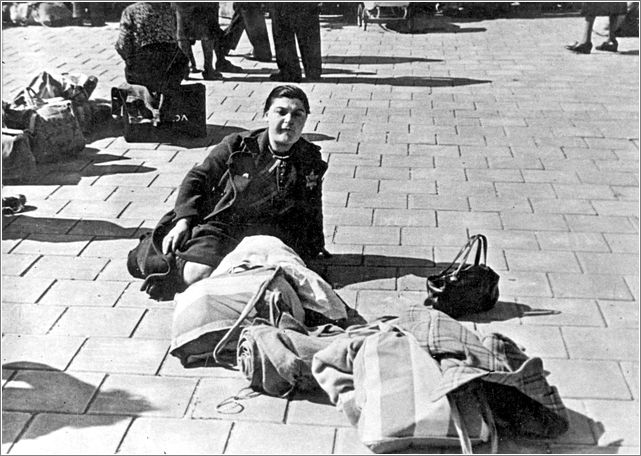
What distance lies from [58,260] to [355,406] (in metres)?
2.52

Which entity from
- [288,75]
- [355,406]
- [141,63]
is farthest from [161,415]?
[288,75]

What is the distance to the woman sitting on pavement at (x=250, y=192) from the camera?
4.87 m

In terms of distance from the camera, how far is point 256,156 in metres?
4.98

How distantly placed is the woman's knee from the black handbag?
119 centimetres

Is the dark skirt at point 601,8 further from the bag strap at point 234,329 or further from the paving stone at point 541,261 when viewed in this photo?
the bag strap at point 234,329

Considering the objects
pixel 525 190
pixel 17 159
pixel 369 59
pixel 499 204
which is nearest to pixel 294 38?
pixel 369 59

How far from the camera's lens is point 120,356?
166 inches

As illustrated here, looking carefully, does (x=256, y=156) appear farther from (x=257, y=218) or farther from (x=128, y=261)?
(x=128, y=261)

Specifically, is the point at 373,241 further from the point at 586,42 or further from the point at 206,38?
the point at 586,42

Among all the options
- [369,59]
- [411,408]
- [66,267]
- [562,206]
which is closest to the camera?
[411,408]

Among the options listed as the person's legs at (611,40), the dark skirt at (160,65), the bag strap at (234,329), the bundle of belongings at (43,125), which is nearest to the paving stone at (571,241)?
the bag strap at (234,329)

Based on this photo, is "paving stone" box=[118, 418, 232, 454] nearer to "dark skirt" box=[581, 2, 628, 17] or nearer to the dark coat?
A: the dark coat

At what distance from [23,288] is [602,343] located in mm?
3117

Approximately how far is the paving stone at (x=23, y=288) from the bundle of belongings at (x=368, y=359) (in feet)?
3.57
